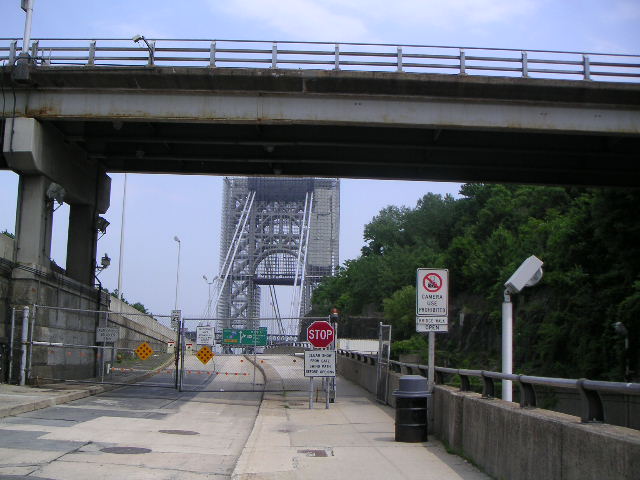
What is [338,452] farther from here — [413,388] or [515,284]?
[515,284]

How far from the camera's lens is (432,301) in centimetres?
1284

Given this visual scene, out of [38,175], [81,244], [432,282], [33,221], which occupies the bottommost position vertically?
[432,282]

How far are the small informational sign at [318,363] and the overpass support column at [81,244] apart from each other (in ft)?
40.1

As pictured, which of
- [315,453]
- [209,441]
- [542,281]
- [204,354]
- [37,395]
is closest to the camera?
[315,453]

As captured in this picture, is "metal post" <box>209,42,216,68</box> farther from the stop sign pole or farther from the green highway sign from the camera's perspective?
the stop sign pole

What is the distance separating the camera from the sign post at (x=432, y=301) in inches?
501

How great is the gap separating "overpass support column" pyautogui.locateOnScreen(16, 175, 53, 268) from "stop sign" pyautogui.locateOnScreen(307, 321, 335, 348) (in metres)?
9.11

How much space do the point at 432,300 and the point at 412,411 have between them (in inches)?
79.6

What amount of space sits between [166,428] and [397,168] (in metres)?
16.2

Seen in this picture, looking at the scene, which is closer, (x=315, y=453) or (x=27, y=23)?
(x=315, y=453)

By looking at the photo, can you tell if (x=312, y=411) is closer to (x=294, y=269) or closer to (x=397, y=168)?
(x=397, y=168)

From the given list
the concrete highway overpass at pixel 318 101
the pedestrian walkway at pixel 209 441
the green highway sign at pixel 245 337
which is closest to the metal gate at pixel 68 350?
the pedestrian walkway at pixel 209 441

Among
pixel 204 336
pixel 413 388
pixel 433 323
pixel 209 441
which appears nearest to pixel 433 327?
pixel 433 323

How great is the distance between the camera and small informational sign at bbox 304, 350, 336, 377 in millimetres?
18141
